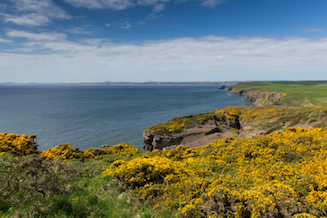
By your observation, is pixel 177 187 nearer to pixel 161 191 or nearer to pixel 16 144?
pixel 161 191

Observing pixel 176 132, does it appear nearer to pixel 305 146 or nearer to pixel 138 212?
pixel 305 146

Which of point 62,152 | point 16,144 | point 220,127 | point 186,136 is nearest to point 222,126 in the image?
point 220,127

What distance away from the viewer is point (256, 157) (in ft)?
47.2

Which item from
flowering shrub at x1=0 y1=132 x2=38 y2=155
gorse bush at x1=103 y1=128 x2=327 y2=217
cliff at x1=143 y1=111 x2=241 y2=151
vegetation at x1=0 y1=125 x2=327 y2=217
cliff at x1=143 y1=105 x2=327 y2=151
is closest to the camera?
gorse bush at x1=103 y1=128 x2=327 y2=217

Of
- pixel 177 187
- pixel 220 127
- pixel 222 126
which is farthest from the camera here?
pixel 222 126

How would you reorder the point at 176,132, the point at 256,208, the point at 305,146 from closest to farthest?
the point at 256,208 → the point at 305,146 → the point at 176,132

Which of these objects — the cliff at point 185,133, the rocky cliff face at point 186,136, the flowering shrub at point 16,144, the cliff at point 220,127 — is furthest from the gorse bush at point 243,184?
the rocky cliff face at point 186,136

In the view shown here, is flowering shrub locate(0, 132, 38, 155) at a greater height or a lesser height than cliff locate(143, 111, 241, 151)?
greater

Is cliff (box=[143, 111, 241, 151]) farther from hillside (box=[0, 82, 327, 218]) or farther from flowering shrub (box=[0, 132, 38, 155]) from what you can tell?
flowering shrub (box=[0, 132, 38, 155])

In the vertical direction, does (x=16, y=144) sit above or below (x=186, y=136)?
above

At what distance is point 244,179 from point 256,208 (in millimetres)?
3491

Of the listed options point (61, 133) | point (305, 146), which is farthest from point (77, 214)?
point (61, 133)

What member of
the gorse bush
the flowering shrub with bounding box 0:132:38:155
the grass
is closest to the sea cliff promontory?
the gorse bush

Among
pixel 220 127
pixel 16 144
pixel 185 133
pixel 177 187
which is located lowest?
pixel 185 133
